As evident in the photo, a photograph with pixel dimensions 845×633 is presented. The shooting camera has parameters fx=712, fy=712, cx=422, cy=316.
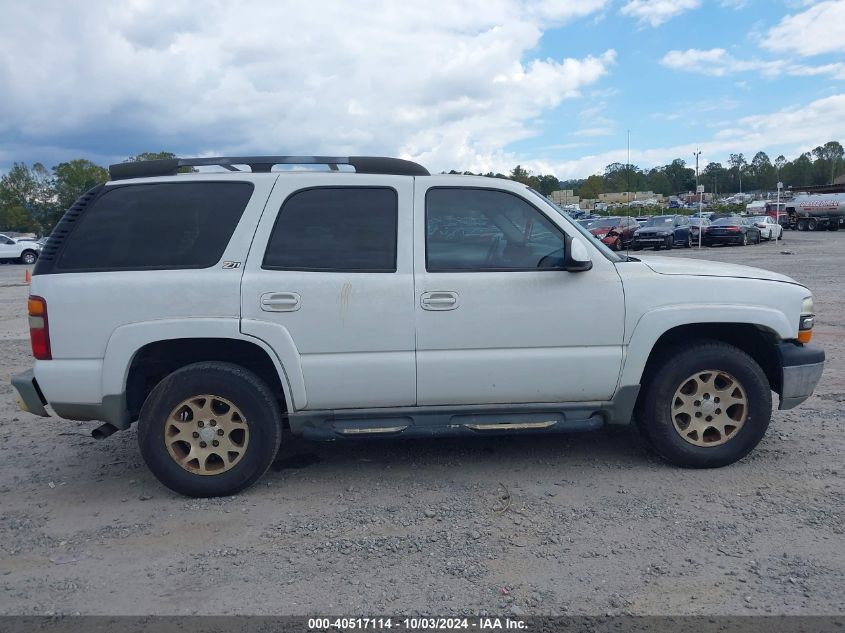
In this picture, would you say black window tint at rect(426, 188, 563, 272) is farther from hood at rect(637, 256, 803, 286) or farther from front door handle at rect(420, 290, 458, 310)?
hood at rect(637, 256, 803, 286)

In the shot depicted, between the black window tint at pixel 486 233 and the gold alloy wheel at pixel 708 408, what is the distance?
1.21 metres

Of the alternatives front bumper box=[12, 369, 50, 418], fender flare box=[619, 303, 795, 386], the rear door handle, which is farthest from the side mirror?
front bumper box=[12, 369, 50, 418]

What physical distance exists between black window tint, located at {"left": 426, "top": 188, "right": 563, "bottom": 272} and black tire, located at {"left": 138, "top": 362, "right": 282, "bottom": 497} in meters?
1.33

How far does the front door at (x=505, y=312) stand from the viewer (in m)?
4.31

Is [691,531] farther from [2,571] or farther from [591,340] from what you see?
[2,571]

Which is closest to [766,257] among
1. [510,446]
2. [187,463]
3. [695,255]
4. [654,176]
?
[695,255]

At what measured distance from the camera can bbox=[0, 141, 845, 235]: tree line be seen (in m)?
70.9

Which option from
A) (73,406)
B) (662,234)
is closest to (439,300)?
(73,406)

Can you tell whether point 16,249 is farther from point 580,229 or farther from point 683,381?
point 683,381

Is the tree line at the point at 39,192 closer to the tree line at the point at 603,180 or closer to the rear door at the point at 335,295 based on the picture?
the tree line at the point at 603,180

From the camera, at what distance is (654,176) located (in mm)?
101938

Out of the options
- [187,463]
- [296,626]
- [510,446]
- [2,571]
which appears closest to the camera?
[296,626]

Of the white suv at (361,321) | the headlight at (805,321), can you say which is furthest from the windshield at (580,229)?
the headlight at (805,321)

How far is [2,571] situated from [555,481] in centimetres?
310
